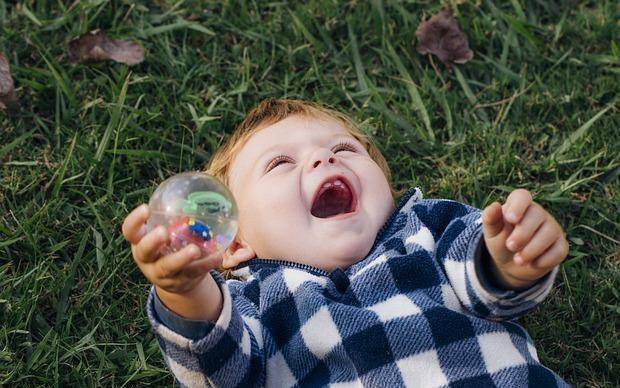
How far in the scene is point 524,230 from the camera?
2.09 metres

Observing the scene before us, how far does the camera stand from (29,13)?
350cm

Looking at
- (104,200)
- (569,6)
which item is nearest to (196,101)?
(104,200)

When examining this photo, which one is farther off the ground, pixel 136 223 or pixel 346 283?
pixel 136 223

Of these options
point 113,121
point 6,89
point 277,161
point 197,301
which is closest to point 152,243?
point 197,301

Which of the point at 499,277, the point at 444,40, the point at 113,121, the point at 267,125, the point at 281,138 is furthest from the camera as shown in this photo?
the point at 444,40

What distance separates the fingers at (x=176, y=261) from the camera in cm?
194

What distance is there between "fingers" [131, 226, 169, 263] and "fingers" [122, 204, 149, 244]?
4 centimetres

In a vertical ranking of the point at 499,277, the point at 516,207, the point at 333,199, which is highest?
the point at 516,207

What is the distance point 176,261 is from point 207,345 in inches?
11.7

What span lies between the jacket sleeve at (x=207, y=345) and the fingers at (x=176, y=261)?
183 millimetres

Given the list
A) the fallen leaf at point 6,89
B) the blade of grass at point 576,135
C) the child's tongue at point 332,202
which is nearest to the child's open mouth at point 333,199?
the child's tongue at point 332,202

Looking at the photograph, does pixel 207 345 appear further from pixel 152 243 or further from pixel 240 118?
pixel 240 118

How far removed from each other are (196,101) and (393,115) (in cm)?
72

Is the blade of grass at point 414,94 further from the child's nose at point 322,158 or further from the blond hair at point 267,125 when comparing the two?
the child's nose at point 322,158
